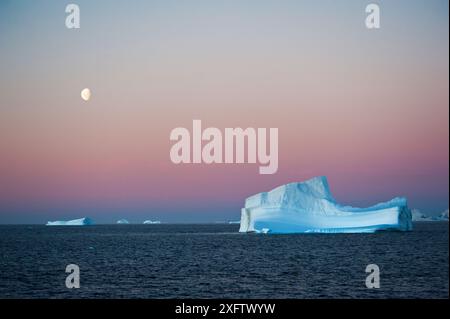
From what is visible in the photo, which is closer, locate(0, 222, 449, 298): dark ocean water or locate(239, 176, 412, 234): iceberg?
locate(0, 222, 449, 298): dark ocean water

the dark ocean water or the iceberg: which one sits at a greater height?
the iceberg

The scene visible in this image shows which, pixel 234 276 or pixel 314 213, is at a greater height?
pixel 314 213

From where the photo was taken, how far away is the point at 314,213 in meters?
68.9

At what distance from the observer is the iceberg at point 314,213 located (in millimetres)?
67500

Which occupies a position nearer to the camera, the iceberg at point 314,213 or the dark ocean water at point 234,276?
the dark ocean water at point 234,276

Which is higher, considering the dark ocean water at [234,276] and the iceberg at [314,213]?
the iceberg at [314,213]

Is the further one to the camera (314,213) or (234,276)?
(314,213)

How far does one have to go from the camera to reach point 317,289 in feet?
93.8

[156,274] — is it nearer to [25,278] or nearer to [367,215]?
[25,278]

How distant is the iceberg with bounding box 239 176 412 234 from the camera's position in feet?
221
